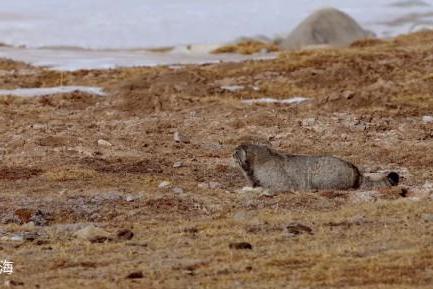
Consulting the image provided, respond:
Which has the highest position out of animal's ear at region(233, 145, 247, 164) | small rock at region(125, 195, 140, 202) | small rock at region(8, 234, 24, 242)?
animal's ear at region(233, 145, 247, 164)

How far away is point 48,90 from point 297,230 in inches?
638

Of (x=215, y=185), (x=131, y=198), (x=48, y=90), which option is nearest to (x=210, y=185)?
(x=215, y=185)

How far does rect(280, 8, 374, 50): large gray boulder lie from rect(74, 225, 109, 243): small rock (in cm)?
3244

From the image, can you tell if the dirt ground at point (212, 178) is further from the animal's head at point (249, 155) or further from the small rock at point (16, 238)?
the animal's head at point (249, 155)

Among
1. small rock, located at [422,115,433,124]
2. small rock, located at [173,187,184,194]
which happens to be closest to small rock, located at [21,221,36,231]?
small rock, located at [173,187,184,194]

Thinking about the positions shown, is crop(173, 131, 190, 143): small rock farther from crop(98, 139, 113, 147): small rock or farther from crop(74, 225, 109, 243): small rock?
crop(74, 225, 109, 243): small rock

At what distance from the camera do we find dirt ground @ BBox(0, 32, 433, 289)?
404 inches

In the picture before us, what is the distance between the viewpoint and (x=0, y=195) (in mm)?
14688

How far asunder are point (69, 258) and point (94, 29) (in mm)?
41757

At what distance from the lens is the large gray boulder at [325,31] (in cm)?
4475

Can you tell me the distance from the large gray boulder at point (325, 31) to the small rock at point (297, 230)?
32.4m

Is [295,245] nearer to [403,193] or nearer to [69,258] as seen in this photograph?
[69,258]

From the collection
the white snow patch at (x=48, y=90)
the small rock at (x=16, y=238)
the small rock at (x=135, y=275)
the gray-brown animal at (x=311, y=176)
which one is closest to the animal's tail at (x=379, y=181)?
the gray-brown animal at (x=311, y=176)

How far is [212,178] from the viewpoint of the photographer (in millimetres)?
16297
